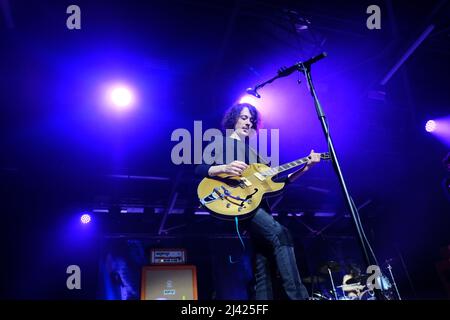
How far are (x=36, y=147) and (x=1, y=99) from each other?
1105 mm

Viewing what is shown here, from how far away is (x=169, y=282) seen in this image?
24.3 feet

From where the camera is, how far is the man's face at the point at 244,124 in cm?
288

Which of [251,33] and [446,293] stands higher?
[251,33]

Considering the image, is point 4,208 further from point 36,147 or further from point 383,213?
point 383,213

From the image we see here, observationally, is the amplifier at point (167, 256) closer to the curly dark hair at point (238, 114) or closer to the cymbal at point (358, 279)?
the cymbal at point (358, 279)

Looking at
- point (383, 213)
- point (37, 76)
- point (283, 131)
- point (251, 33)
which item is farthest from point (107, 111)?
point (383, 213)

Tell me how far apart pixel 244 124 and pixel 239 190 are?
66 centimetres

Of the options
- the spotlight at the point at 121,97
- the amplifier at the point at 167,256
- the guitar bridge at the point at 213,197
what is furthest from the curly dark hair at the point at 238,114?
the amplifier at the point at 167,256

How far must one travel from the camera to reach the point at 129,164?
652 centimetres

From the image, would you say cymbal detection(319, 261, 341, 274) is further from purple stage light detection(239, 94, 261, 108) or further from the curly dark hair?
the curly dark hair

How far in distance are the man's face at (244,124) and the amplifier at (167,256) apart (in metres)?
5.57

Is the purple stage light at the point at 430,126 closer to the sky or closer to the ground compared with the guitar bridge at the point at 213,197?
closer to the sky

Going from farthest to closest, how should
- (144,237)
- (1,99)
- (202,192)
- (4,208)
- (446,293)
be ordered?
(144,237) → (446,293) → (4,208) → (1,99) → (202,192)

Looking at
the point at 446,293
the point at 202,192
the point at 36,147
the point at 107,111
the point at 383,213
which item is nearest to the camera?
the point at 202,192
